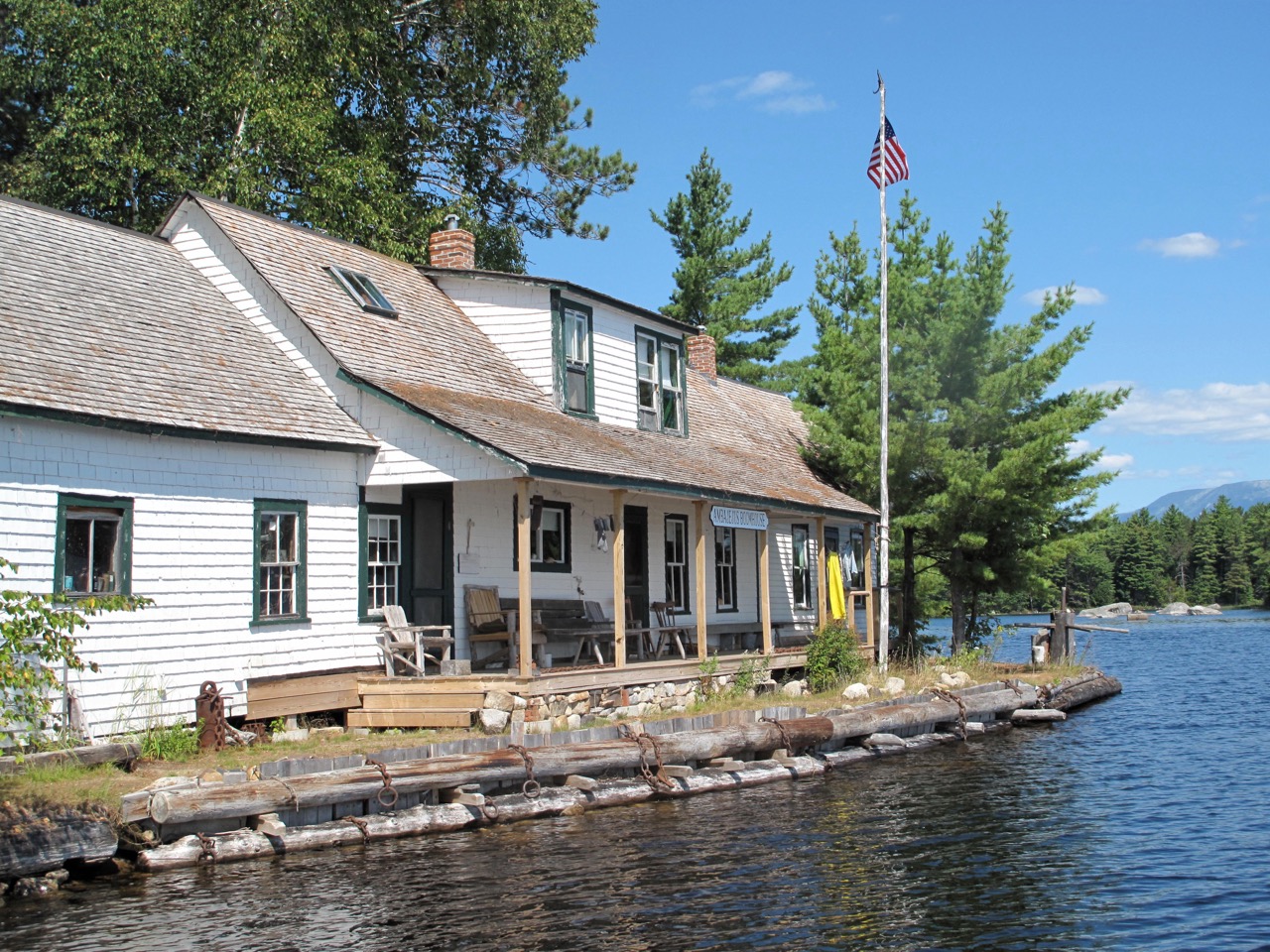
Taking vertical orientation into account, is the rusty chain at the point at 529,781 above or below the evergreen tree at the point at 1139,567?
below

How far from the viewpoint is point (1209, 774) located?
17125 millimetres

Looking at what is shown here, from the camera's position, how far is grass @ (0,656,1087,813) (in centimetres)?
1120

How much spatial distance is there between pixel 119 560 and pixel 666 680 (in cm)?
856

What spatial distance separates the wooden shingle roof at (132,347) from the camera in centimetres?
1414

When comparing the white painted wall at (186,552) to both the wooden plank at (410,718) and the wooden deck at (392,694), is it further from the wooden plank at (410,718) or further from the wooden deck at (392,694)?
the wooden plank at (410,718)

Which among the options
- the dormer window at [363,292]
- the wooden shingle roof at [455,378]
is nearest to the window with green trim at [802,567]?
the wooden shingle roof at [455,378]

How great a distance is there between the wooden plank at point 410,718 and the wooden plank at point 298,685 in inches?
17.6

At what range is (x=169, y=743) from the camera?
14055 mm

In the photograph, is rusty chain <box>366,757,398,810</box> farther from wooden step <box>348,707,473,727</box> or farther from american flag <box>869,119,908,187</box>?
american flag <box>869,119,908,187</box>

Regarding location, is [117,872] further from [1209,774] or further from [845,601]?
A: [845,601]

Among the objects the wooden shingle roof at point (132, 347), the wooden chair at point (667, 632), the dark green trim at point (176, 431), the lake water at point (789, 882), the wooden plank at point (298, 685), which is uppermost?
the wooden shingle roof at point (132, 347)

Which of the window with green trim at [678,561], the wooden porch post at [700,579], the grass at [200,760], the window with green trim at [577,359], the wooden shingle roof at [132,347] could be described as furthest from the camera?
the window with green trim at [678,561]

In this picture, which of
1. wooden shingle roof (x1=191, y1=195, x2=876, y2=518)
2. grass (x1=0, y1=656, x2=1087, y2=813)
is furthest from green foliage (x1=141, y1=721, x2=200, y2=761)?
wooden shingle roof (x1=191, y1=195, x2=876, y2=518)

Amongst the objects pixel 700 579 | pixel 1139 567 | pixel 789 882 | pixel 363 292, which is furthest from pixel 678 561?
pixel 1139 567
